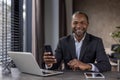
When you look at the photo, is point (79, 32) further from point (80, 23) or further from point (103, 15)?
point (103, 15)

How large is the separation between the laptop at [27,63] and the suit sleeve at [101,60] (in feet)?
1.49

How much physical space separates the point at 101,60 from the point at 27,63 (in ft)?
2.54

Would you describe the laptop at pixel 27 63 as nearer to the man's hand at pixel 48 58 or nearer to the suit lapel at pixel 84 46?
the man's hand at pixel 48 58

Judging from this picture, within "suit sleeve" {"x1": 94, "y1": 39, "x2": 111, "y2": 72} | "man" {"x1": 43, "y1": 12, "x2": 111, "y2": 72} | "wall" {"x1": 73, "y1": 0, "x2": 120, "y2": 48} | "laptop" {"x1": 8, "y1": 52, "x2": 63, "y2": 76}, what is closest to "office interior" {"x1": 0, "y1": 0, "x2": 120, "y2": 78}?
"laptop" {"x1": 8, "y1": 52, "x2": 63, "y2": 76}

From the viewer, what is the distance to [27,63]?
1.77 meters

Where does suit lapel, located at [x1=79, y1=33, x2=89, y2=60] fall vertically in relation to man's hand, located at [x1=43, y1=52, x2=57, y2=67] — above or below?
above

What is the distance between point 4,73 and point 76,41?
36.8 inches

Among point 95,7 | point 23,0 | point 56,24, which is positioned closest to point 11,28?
point 23,0

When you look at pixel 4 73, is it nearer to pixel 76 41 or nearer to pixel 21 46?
pixel 76 41

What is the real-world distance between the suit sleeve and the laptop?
45 centimetres

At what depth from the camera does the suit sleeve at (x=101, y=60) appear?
2.06m

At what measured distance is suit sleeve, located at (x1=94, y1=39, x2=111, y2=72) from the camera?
2.06m

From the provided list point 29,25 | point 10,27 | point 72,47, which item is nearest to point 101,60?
point 72,47

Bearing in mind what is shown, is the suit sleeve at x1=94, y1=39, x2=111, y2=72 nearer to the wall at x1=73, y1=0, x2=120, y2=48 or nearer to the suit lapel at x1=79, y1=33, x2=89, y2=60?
the suit lapel at x1=79, y1=33, x2=89, y2=60
